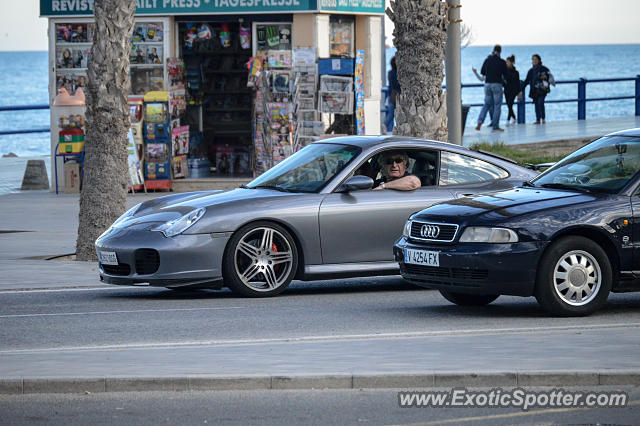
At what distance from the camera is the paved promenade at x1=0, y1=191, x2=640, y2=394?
7.11m

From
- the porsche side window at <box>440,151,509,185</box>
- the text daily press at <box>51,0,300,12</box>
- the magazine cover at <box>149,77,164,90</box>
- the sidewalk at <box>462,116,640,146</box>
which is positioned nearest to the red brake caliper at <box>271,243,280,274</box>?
the porsche side window at <box>440,151,509,185</box>

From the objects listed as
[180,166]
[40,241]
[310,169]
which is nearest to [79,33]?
[180,166]

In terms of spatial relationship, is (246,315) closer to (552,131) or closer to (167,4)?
(167,4)

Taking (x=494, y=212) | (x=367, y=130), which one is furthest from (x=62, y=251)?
(x=367, y=130)

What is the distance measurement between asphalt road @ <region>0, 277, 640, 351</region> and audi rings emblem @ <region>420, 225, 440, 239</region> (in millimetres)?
658

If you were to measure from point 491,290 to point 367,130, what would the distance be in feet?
46.5

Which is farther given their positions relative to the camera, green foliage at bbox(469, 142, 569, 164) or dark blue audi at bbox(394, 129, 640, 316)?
green foliage at bbox(469, 142, 569, 164)

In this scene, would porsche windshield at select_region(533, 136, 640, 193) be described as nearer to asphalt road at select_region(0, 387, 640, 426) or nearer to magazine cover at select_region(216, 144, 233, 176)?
asphalt road at select_region(0, 387, 640, 426)

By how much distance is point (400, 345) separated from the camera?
8242mm

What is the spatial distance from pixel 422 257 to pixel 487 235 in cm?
62

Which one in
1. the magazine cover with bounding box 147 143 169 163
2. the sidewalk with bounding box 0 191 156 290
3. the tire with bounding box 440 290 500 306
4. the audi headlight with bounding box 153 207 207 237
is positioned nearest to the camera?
the tire with bounding box 440 290 500 306

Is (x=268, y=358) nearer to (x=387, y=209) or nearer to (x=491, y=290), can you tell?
(x=491, y=290)

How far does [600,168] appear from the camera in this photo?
33.6ft

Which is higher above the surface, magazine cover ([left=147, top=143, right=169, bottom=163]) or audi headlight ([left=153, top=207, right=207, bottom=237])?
magazine cover ([left=147, top=143, right=169, bottom=163])
